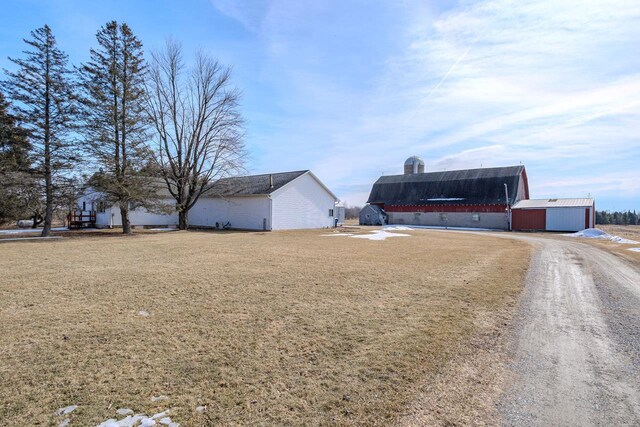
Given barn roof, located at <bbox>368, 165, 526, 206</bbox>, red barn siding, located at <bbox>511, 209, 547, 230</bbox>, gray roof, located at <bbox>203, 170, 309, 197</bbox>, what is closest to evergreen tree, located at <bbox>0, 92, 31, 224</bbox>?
gray roof, located at <bbox>203, 170, 309, 197</bbox>

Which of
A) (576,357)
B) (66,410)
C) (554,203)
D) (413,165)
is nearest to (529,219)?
(554,203)

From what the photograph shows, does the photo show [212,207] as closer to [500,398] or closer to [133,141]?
[133,141]

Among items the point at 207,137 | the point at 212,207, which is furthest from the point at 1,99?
the point at 212,207

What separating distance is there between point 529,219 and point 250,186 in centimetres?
2735

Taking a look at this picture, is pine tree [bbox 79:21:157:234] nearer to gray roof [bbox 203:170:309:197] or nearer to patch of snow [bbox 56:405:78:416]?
gray roof [bbox 203:170:309:197]

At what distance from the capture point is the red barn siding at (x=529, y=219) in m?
32.5

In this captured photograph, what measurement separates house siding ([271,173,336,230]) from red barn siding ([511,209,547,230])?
18.7 metres

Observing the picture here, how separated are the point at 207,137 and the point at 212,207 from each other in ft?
→ 23.2

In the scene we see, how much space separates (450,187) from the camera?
41.8 m

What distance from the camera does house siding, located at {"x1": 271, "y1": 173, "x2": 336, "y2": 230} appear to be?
27.2 metres

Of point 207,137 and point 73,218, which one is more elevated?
point 207,137

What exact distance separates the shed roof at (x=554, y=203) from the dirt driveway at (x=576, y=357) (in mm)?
27783

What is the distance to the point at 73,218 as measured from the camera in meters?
28.5

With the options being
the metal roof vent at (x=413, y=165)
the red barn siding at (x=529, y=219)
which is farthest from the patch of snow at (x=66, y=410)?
the metal roof vent at (x=413, y=165)
